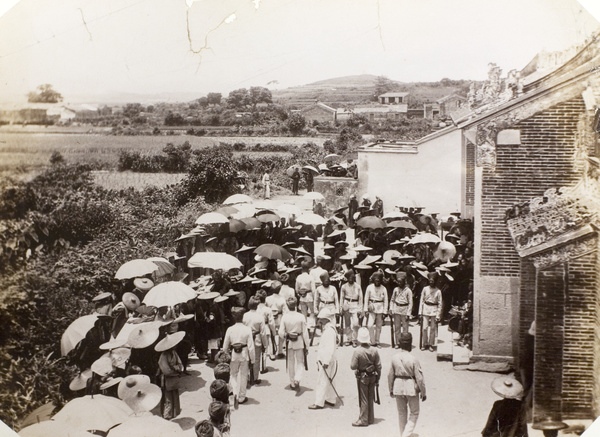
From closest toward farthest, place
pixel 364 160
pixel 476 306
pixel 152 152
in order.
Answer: pixel 476 306
pixel 152 152
pixel 364 160

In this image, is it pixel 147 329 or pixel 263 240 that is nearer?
pixel 147 329

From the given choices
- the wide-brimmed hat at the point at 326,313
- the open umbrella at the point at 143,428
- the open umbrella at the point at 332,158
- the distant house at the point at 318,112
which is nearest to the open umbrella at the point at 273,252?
the wide-brimmed hat at the point at 326,313

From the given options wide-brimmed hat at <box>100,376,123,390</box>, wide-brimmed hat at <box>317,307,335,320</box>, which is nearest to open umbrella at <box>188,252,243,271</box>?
wide-brimmed hat at <box>317,307,335,320</box>

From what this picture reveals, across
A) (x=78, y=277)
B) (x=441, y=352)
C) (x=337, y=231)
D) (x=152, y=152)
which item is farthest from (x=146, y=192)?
(x=441, y=352)

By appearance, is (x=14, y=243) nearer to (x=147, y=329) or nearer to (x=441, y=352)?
(x=147, y=329)

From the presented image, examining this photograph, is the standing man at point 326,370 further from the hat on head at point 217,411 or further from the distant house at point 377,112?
the distant house at point 377,112
